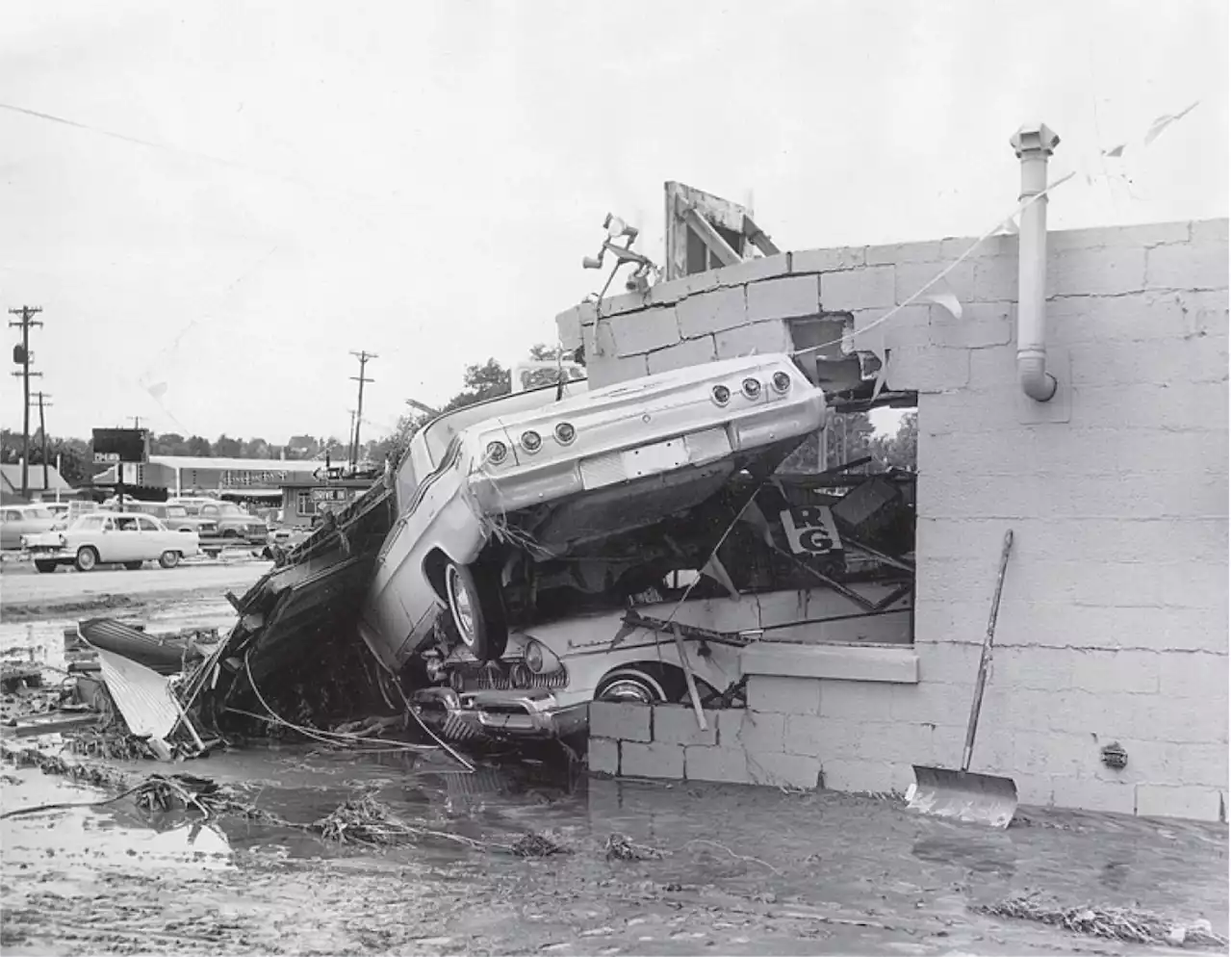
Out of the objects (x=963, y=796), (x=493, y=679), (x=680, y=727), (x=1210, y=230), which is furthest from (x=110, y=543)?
(x=1210, y=230)

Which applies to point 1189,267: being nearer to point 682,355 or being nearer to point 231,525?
point 682,355

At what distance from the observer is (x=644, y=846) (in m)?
5.60

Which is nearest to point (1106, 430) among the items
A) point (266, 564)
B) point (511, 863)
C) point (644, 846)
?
point (644, 846)

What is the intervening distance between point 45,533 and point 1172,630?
23.5 m

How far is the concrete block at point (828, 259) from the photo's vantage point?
21.8ft

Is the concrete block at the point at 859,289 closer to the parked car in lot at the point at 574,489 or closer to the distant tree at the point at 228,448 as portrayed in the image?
the parked car in lot at the point at 574,489

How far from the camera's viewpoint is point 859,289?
6.66 meters

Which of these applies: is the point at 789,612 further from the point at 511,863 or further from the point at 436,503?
the point at 511,863

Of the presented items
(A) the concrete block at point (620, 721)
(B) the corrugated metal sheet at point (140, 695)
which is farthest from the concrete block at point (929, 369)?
(B) the corrugated metal sheet at point (140, 695)

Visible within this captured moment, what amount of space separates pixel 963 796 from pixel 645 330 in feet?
11.0

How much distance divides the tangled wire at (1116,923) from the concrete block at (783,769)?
2.00m

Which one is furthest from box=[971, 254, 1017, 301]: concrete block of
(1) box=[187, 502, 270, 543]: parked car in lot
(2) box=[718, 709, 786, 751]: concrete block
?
(1) box=[187, 502, 270, 543]: parked car in lot

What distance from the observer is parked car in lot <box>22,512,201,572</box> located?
2436 centimetres

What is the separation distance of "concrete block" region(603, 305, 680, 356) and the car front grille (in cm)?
211
